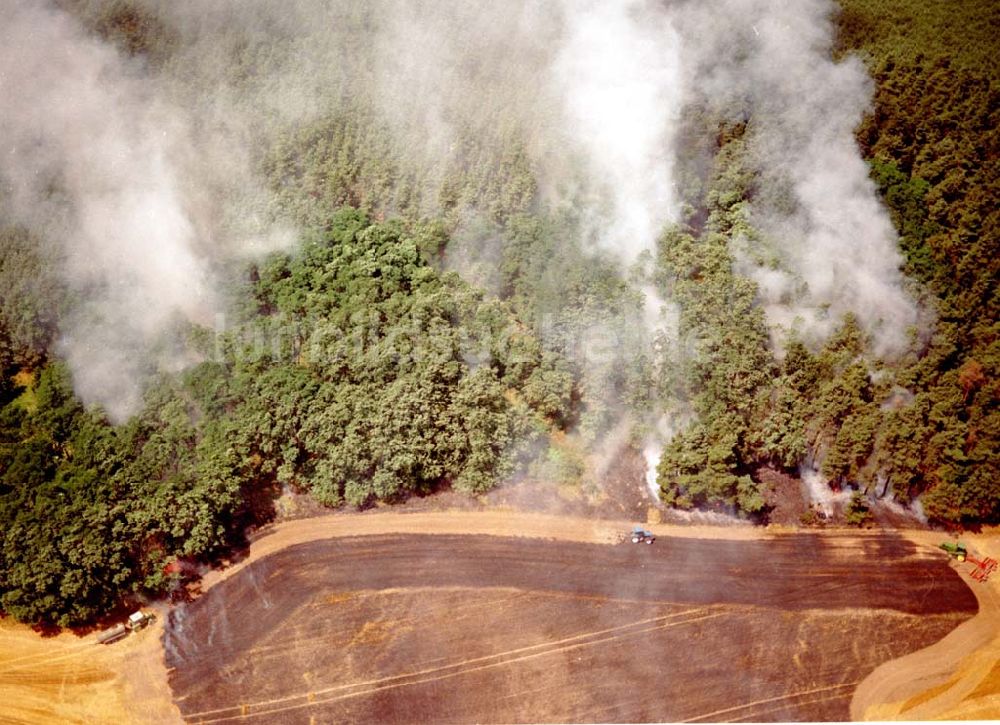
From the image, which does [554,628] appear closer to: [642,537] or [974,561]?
[642,537]

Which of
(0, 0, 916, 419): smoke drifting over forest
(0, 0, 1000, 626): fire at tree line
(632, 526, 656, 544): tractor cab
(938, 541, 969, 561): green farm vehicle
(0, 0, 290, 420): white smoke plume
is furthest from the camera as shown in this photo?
(0, 0, 916, 419): smoke drifting over forest

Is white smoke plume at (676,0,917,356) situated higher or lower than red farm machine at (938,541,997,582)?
higher

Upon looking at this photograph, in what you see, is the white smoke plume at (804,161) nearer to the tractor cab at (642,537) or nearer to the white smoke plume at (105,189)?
the tractor cab at (642,537)

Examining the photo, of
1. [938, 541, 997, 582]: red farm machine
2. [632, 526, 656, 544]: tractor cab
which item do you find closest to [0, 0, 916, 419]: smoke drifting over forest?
[938, 541, 997, 582]: red farm machine

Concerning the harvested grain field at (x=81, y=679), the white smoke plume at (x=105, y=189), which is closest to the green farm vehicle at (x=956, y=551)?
the harvested grain field at (x=81, y=679)

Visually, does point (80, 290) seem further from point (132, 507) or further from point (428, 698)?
point (428, 698)

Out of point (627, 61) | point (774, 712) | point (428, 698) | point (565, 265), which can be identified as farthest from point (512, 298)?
point (774, 712)

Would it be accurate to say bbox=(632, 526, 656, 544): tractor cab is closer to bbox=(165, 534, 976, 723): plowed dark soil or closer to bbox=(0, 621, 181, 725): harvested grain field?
bbox=(165, 534, 976, 723): plowed dark soil
